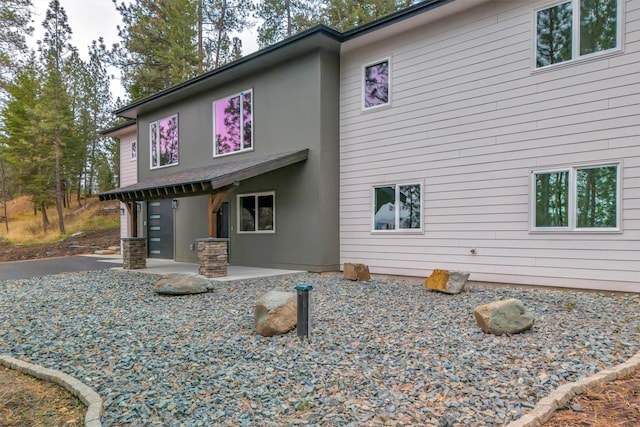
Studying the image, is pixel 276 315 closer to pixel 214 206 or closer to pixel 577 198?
pixel 214 206

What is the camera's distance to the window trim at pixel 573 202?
5.86m

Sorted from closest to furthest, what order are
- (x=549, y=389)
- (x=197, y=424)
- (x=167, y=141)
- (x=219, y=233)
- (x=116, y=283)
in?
(x=197, y=424)
(x=549, y=389)
(x=116, y=283)
(x=219, y=233)
(x=167, y=141)

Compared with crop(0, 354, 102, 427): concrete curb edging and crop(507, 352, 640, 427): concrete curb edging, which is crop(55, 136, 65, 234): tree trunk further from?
crop(507, 352, 640, 427): concrete curb edging

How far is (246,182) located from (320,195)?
269cm

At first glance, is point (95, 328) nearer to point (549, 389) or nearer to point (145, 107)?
point (549, 389)

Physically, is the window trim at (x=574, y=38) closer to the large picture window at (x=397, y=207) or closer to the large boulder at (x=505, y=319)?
the large picture window at (x=397, y=207)

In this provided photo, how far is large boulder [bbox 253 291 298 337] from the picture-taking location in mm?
4293

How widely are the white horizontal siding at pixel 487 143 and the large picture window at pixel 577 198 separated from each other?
14cm

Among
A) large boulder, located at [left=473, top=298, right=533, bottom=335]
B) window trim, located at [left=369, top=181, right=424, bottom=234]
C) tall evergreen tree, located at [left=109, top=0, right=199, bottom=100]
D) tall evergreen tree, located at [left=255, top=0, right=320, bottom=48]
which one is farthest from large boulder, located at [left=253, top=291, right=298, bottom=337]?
tall evergreen tree, located at [left=109, top=0, right=199, bottom=100]

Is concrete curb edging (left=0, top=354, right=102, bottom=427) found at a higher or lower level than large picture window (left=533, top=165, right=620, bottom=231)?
lower

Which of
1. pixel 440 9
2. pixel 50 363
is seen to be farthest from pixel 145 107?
pixel 50 363

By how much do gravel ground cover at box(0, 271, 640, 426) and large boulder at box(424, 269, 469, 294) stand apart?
0.51 ft

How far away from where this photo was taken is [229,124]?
11.2 meters

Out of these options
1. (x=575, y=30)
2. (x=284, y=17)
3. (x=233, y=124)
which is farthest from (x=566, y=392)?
(x=284, y=17)
